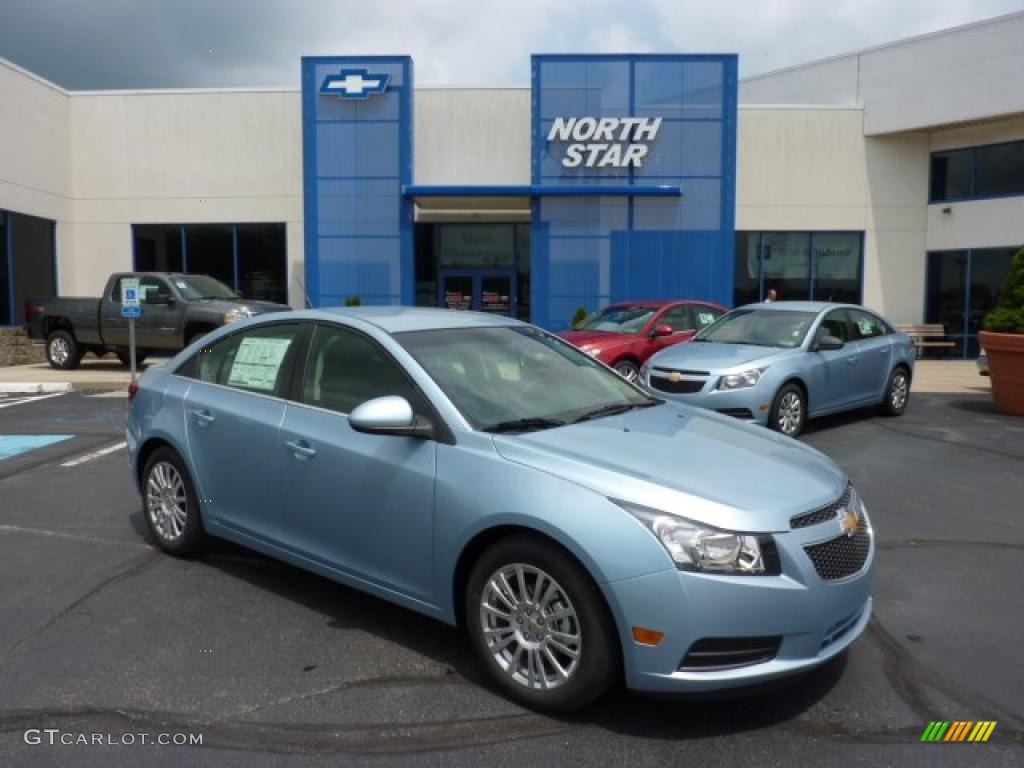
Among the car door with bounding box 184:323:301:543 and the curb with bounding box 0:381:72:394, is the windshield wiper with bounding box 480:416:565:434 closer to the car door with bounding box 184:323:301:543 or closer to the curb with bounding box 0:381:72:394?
the car door with bounding box 184:323:301:543

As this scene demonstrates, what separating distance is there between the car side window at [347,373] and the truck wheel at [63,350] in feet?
50.1

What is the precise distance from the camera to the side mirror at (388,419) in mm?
3775

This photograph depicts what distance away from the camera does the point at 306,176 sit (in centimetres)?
2155

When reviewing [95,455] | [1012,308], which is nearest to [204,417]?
[95,455]

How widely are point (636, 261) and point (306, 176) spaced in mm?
8256

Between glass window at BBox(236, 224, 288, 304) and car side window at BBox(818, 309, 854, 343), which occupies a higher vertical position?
glass window at BBox(236, 224, 288, 304)

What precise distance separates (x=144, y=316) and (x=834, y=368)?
40.3 ft

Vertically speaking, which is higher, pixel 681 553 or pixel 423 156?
pixel 423 156

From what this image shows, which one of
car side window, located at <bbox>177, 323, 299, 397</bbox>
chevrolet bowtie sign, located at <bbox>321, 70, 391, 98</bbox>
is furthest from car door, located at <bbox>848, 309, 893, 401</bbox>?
chevrolet bowtie sign, located at <bbox>321, 70, 391, 98</bbox>

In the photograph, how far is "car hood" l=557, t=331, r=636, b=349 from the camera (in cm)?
1226

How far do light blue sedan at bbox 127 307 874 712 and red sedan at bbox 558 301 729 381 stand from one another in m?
A: 7.24

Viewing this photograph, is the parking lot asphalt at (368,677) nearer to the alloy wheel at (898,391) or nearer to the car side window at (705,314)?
the alloy wheel at (898,391)

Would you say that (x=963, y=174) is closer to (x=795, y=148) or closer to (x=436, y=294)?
(x=795, y=148)

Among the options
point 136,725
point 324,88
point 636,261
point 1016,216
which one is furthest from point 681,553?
point 1016,216
